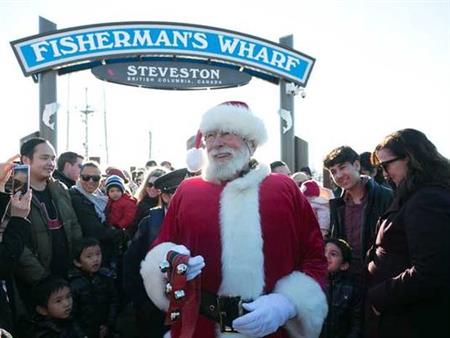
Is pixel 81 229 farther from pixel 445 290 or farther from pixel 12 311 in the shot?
pixel 445 290

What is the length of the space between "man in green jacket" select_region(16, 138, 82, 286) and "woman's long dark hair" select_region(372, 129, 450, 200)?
2.49m

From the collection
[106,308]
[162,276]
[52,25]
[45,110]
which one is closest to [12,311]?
[106,308]

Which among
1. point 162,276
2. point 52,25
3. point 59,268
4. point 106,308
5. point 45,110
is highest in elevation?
point 52,25

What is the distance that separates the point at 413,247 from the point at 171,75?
22.3 ft

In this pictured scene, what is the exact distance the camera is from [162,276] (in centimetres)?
252

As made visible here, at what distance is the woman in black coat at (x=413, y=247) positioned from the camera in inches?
90.2

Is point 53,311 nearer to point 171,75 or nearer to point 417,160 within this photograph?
point 417,160

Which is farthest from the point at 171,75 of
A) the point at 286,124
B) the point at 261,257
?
the point at 261,257

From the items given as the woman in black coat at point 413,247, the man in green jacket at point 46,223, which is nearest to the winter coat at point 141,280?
the man in green jacket at point 46,223

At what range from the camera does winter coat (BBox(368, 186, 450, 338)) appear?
2.28m

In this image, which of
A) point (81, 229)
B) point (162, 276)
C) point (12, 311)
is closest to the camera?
point (162, 276)

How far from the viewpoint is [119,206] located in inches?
195

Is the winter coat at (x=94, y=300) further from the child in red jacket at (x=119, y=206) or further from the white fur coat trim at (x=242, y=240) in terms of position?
the white fur coat trim at (x=242, y=240)

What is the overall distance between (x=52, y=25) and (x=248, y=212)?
270 inches
